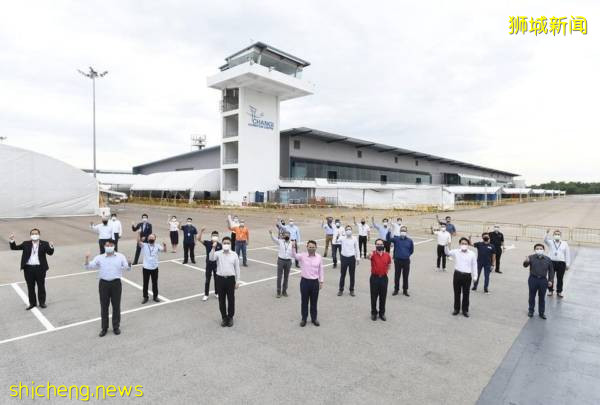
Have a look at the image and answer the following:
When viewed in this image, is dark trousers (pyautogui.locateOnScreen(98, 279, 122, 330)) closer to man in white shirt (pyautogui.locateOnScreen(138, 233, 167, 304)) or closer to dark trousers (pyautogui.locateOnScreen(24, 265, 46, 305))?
man in white shirt (pyautogui.locateOnScreen(138, 233, 167, 304))

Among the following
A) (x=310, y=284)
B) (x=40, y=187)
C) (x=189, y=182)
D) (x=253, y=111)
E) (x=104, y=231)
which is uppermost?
(x=253, y=111)

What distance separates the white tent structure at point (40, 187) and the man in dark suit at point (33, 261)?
95.8ft

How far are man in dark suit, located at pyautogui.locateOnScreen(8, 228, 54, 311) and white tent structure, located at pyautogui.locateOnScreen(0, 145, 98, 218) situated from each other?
29.2 metres

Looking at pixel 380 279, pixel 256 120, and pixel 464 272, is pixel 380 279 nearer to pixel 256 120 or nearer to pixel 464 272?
pixel 464 272

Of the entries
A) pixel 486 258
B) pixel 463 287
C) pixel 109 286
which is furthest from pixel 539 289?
pixel 109 286

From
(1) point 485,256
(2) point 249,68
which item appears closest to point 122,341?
(1) point 485,256

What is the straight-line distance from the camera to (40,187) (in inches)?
1232

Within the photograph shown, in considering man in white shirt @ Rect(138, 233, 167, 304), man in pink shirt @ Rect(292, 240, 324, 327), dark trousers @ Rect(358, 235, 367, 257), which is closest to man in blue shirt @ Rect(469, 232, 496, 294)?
dark trousers @ Rect(358, 235, 367, 257)

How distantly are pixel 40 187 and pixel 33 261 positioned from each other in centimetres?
2990

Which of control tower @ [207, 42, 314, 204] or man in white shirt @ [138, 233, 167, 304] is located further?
control tower @ [207, 42, 314, 204]

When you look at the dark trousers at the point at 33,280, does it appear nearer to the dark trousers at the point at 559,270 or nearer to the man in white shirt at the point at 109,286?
the man in white shirt at the point at 109,286

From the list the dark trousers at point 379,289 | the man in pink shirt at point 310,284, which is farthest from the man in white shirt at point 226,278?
the dark trousers at point 379,289

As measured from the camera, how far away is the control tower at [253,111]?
46.1 meters

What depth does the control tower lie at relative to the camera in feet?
151
